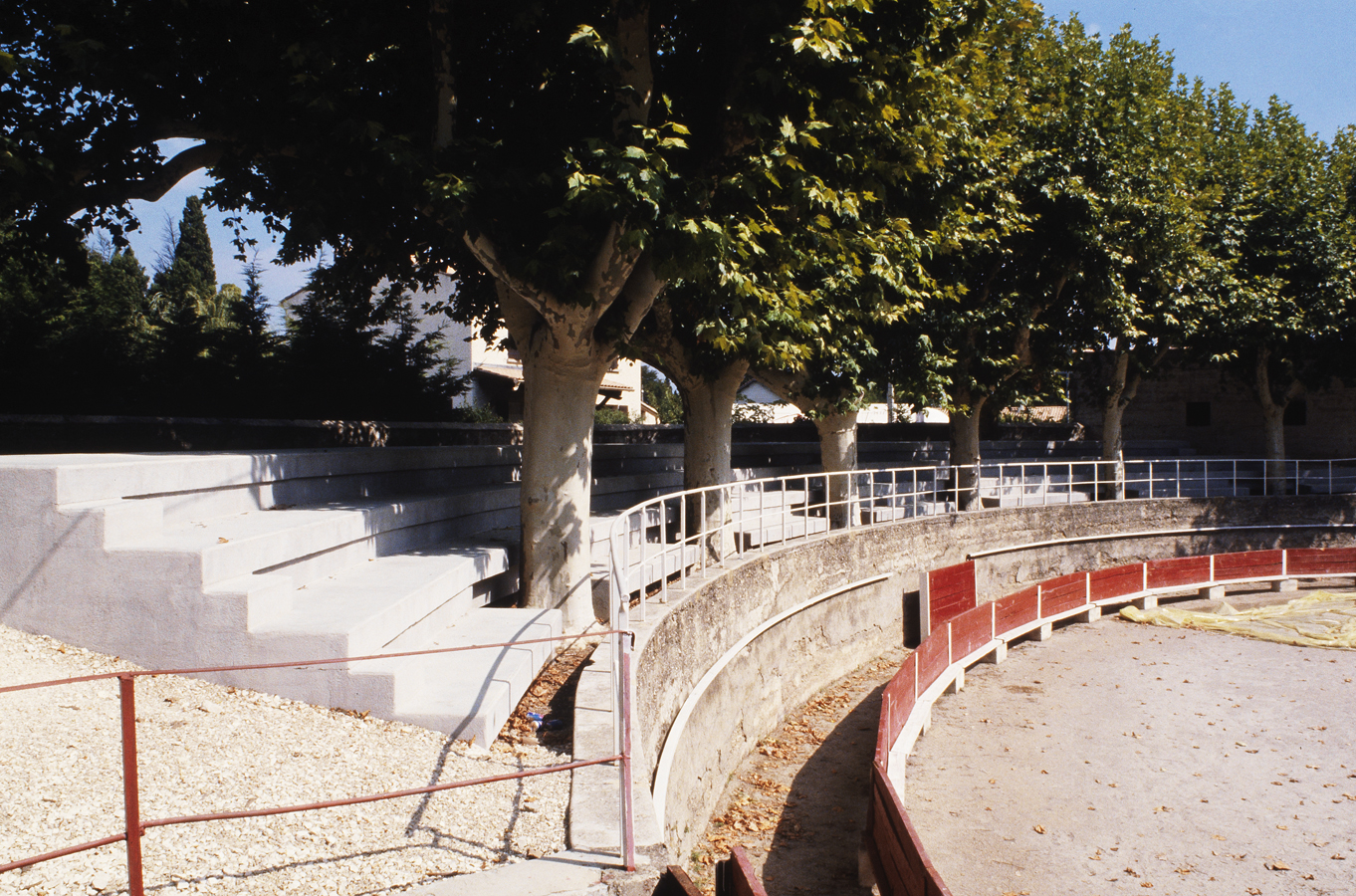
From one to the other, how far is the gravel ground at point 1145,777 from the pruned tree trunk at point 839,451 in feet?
12.9

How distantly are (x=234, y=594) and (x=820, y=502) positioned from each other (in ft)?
49.4

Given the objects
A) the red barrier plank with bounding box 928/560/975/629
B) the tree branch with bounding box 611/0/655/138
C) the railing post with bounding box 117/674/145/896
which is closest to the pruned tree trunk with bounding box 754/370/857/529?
the red barrier plank with bounding box 928/560/975/629

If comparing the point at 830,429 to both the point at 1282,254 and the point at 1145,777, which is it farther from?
the point at 1282,254

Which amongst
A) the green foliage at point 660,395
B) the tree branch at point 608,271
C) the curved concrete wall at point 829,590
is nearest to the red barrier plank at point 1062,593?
the curved concrete wall at point 829,590

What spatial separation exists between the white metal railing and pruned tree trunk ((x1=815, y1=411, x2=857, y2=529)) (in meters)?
0.05

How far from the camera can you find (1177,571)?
60.1 ft

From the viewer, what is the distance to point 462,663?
6344mm

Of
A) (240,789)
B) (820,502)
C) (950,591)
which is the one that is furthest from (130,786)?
(820,502)

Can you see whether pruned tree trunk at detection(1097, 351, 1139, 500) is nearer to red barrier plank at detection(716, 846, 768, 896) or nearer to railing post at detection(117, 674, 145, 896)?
red barrier plank at detection(716, 846, 768, 896)

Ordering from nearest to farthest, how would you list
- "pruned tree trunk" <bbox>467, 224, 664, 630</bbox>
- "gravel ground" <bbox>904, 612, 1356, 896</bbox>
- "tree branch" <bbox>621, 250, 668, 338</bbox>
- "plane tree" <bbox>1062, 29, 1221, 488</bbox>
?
"gravel ground" <bbox>904, 612, 1356, 896</bbox>, "tree branch" <bbox>621, 250, 668, 338</bbox>, "pruned tree trunk" <bbox>467, 224, 664, 630</bbox>, "plane tree" <bbox>1062, 29, 1221, 488</bbox>

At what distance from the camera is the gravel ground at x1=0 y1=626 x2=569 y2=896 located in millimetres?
3777

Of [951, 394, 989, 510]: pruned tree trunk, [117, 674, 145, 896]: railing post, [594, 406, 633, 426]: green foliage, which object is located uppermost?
[594, 406, 633, 426]: green foliage

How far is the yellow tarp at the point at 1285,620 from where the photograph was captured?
14.8 meters

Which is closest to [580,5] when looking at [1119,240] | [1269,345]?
[1119,240]
